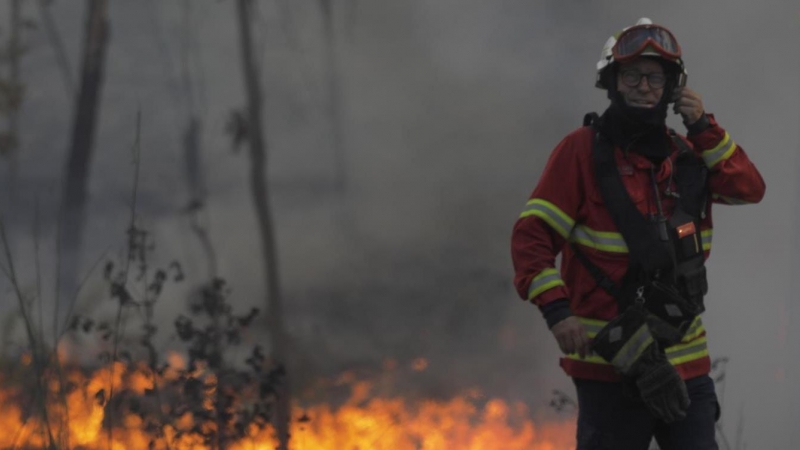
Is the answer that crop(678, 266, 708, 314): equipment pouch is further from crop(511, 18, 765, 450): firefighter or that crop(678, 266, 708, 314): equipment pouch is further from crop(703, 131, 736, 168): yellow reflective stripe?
crop(703, 131, 736, 168): yellow reflective stripe

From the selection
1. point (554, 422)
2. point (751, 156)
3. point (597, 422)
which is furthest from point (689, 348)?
point (751, 156)

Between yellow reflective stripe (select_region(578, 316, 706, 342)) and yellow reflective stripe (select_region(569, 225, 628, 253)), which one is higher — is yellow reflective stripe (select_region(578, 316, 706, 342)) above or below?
below

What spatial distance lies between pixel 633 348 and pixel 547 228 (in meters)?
0.40

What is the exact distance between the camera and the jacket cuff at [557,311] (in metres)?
3.15

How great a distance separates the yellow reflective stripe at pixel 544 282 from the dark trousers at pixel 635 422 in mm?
331

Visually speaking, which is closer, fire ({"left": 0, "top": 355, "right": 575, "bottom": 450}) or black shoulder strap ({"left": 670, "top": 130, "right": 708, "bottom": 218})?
black shoulder strap ({"left": 670, "top": 130, "right": 708, "bottom": 218})

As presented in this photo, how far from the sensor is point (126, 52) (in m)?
4.91

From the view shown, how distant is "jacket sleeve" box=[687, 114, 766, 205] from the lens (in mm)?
3293

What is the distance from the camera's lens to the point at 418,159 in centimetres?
511

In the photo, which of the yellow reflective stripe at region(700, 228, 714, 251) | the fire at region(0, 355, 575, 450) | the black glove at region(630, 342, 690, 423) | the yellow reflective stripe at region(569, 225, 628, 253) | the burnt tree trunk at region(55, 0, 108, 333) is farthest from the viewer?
the burnt tree trunk at region(55, 0, 108, 333)

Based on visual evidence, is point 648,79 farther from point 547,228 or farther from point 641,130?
point 547,228

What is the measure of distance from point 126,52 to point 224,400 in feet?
4.86

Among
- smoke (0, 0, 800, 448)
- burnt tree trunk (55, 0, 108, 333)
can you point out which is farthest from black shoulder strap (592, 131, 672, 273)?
burnt tree trunk (55, 0, 108, 333)

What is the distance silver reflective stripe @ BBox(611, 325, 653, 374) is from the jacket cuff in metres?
0.17
